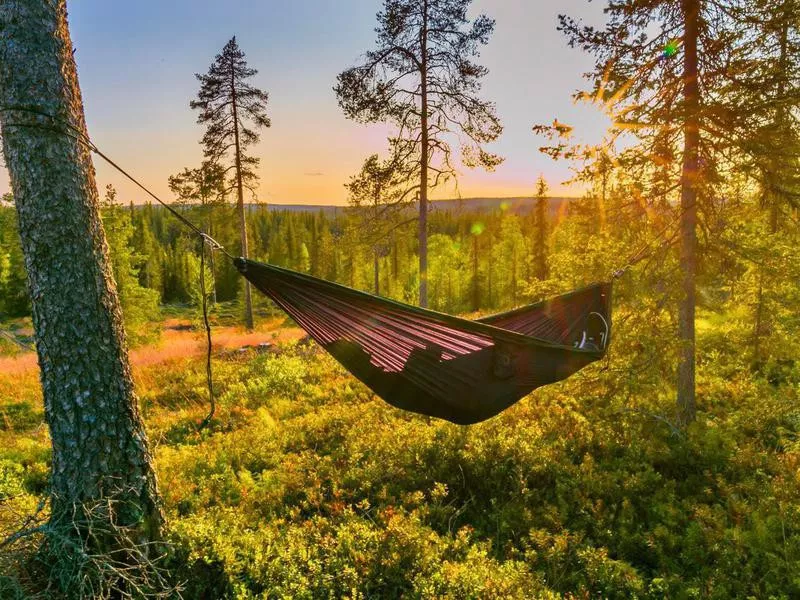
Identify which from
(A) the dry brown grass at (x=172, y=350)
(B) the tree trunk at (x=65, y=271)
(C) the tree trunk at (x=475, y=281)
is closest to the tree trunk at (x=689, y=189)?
(B) the tree trunk at (x=65, y=271)

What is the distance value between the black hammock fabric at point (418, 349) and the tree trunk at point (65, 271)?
3.12 feet

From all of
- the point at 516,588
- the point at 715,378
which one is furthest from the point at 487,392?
the point at 715,378

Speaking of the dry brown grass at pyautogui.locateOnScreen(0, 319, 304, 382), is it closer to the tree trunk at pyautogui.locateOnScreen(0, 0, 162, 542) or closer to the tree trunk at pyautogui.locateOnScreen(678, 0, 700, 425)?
the tree trunk at pyautogui.locateOnScreen(0, 0, 162, 542)

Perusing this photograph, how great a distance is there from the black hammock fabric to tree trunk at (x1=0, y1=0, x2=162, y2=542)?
95cm

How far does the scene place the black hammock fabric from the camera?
3141mm

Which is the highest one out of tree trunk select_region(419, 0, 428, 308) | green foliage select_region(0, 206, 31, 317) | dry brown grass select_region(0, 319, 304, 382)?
tree trunk select_region(419, 0, 428, 308)

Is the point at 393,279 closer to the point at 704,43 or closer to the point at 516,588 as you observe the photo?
the point at 704,43

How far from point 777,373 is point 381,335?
29.9 feet

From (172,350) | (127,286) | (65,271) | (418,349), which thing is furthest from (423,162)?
(172,350)

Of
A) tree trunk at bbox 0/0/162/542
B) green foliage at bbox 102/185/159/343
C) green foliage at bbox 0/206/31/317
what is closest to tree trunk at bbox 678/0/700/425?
tree trunk at bbox 0/0/162/542

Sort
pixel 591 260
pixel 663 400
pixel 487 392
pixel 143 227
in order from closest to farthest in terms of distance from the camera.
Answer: pixel 487 392 < pixel 591 260 < pixel 663 400 < pixel 143 227

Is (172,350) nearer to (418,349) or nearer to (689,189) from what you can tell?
(418,349)

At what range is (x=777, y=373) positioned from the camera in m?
8.14

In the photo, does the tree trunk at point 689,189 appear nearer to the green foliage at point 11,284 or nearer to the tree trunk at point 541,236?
the tree trunk at point 541,236
